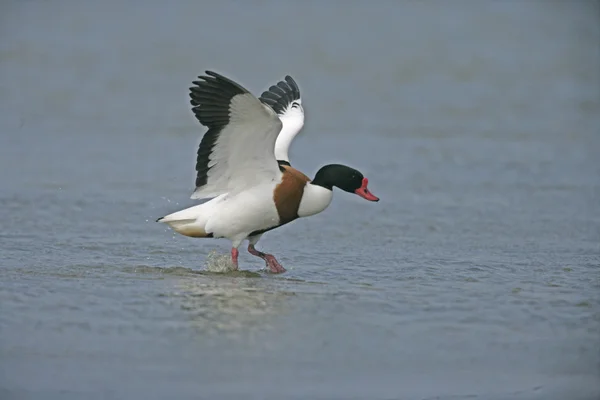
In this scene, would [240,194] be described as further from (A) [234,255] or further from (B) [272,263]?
(B) [272,263]

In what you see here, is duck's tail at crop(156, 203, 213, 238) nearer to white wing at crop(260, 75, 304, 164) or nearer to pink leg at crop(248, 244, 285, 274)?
pink leg at crop(248, 244, 285, 274)

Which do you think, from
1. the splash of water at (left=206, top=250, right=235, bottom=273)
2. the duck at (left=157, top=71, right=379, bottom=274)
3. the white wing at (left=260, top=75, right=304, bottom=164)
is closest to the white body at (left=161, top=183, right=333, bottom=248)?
the duck at (left=157, top=71, right=379, bottom=274)

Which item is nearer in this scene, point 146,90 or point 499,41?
point 146,90

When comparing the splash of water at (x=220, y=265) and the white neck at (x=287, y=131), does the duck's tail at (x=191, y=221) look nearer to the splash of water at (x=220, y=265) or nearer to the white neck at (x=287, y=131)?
the splash of water at (x=220, y=265)

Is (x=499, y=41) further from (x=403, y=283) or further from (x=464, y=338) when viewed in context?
(x=464, y=338)

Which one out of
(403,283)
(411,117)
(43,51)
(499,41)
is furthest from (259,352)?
(499,41)

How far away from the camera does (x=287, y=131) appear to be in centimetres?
1048

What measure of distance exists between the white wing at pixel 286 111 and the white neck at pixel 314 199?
89cm

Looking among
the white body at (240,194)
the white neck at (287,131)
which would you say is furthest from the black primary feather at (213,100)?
the white neck at (287,131)

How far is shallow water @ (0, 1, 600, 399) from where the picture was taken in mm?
6605

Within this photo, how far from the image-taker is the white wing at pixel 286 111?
10.3 m

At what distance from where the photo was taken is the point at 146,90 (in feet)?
63.2

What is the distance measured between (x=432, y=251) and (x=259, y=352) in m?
3.59

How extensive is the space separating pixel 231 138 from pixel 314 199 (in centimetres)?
86
